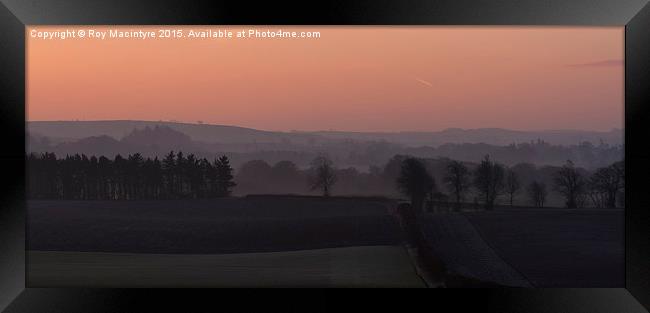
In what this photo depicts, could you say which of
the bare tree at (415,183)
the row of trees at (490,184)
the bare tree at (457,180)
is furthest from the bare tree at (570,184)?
the bare tree at (415,183)

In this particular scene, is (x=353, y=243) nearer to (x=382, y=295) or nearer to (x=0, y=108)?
(x=382, y=295)

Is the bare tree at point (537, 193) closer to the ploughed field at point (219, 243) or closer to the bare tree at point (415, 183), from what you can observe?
the bare tree at point (415, 183)

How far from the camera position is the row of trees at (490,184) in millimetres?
8289

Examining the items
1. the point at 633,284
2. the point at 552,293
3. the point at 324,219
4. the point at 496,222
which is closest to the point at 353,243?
the point at 324,219

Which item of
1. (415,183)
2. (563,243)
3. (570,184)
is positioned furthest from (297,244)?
(570,184)

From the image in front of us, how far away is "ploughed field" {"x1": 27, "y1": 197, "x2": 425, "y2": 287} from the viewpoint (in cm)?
823

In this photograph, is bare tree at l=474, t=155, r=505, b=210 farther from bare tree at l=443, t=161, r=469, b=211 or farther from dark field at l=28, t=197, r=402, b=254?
dark field at l=28, t=197, r=402, b=254

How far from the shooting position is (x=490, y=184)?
328 inches

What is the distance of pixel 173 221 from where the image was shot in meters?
8.38

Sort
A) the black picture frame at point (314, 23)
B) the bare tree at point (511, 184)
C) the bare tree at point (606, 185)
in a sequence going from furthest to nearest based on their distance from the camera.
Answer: the bare tree at point (511, 184), the bare tree at point (606, 185), the black picture frame at point (314, 23)

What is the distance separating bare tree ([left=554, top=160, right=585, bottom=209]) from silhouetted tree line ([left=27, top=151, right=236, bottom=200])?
10.8ft

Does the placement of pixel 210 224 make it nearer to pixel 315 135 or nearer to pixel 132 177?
pixel 132 177

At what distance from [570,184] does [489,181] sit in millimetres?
813

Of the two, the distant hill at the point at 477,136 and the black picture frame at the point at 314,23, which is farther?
the distant hill at the point at 477,136
